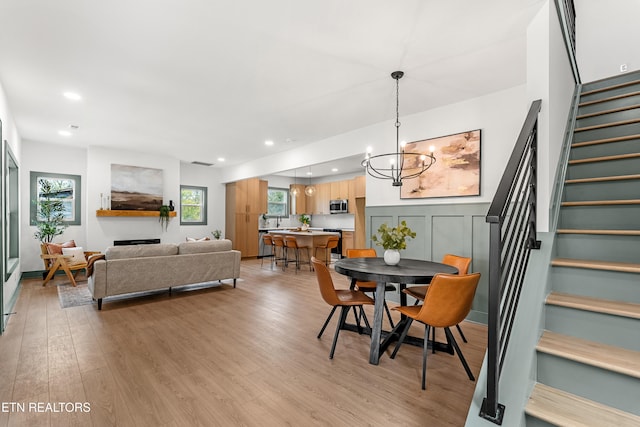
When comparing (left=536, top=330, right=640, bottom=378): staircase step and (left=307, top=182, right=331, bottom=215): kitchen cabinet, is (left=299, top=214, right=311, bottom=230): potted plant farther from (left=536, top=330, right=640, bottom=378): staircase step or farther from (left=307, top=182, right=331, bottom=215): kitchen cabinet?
(left=536, top=330, right=640, bottom=378): staircase step

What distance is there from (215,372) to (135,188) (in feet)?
20.6

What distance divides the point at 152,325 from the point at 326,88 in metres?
3.48

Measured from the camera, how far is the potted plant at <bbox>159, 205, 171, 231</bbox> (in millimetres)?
7523

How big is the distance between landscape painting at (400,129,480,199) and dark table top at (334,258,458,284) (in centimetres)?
129

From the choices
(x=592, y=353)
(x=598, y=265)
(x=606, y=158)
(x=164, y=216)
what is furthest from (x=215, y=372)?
(x=164, y=216)

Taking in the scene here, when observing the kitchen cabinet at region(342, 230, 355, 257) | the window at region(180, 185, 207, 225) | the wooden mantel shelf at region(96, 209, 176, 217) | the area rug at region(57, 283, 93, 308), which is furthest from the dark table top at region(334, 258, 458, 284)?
the window at region(180, 185, 207, 225)

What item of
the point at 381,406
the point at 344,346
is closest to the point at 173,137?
the point at 344,346

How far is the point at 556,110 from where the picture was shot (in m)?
2.29

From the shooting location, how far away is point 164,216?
760 cm

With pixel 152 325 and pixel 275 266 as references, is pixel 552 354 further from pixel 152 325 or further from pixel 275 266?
pixel 275 266

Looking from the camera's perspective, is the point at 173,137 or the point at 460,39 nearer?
the point at 460,39

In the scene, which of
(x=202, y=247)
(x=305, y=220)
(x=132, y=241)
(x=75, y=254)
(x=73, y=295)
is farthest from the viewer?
(x=305, y=220)

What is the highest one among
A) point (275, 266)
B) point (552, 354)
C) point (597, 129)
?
point (597, 129)

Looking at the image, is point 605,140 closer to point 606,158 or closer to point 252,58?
point 606,158
